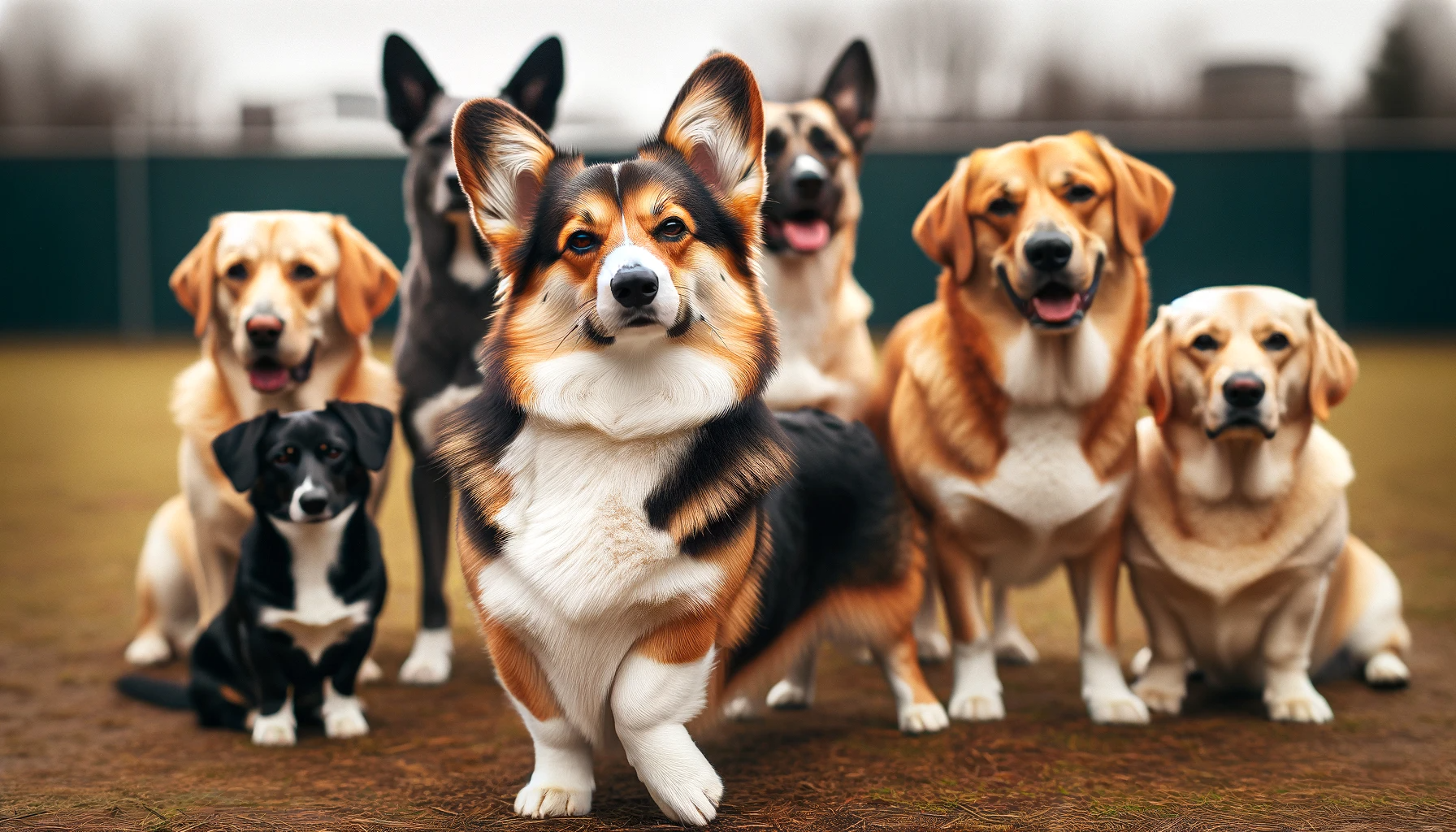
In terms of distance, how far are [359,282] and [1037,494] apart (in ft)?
7.43

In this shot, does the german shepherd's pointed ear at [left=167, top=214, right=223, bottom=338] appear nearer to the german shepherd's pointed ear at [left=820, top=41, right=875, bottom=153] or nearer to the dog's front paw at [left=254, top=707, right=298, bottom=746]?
the dog's front paw at [left=254, top=707, right=298, bottom=746]

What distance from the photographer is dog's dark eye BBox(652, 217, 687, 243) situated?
9.11ft

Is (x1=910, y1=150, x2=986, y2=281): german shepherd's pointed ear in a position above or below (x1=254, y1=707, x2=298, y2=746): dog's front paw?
above

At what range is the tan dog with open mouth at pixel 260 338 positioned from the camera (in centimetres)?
395

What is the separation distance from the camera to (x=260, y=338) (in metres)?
3.87

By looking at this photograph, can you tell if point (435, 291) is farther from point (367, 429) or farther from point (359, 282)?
point (367, 429)

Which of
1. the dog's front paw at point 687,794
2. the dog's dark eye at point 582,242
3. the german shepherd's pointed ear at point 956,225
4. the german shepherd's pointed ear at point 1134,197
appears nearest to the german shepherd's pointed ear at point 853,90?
the german shepherd's pointed ear at point 956,225

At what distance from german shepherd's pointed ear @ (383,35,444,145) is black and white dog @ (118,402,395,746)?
132 cm

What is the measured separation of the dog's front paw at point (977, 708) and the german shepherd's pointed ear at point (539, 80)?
2357mm

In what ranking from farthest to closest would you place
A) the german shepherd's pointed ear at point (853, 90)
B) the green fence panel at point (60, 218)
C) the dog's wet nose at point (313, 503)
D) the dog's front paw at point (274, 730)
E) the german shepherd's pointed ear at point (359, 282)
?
the green fence panel at point (60, 218)
the german shepherd's pointed ear at point (853, 90)
the german shepherd's pointed ear at point (359, 282)
the dog's front paw at point (274, 730)
the dog's wet nose at point (313, 503)

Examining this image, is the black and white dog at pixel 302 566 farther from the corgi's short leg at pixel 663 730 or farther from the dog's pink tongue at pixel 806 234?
the dog's pink tongue at pixel 806 234

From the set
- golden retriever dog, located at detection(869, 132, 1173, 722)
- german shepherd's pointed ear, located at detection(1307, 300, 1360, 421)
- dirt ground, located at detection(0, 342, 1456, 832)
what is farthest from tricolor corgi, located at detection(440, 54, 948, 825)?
german shepherd's pointed ear, located at detection(1307, 300, 1360, 421)

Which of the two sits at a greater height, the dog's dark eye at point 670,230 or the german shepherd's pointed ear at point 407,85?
the german shepherd's pointed ear at point 407,85

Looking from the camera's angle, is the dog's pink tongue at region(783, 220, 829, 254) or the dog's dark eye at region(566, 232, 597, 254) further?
the dog's pink tongue at region(783, 220, 829, 254)
